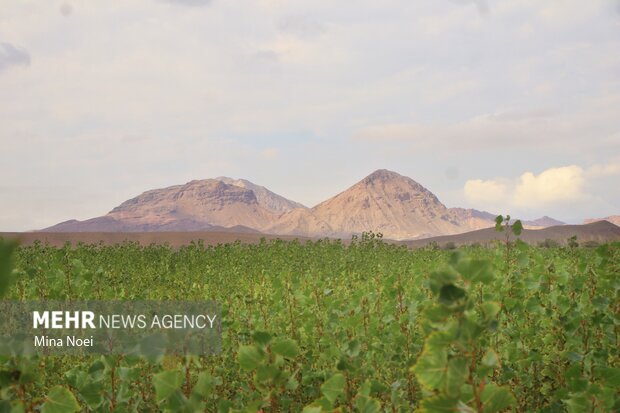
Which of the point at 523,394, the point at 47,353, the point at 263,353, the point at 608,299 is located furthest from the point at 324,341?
the point at 47,353

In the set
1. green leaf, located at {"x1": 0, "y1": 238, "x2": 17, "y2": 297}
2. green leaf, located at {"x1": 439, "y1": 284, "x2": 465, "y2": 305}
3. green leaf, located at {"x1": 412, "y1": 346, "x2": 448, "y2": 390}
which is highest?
green leaf, located at {"x1": 0, "y1": 238, "x2": 17, "y2": 297}

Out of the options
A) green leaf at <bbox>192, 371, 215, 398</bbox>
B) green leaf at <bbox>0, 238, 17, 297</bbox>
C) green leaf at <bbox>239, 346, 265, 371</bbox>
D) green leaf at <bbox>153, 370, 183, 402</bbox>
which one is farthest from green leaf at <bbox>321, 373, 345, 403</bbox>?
green leaf at <bbox>0, 238, 17, 297</bbox>

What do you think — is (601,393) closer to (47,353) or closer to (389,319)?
(389,319)

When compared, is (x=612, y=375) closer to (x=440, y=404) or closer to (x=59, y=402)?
(x=440, y=404)

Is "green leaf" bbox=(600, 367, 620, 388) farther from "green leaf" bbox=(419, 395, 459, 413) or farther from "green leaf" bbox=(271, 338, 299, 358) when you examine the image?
"green leaf" bbox=(419, 395, 459, 413)

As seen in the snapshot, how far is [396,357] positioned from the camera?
4445 millimetres

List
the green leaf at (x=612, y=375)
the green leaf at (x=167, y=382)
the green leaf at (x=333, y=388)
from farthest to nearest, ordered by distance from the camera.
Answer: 1. the green leaf at (x=612, y=375)
2. the green leaf at (x=333, y=388)
3. the green leaf at (x=167, y=382)

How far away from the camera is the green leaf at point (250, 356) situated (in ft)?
6.59

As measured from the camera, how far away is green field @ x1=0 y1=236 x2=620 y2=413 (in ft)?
4.97

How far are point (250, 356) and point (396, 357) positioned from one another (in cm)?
264

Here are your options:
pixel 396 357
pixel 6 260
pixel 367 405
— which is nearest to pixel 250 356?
pixel 367 405

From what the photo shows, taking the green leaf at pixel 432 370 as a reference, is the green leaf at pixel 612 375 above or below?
below

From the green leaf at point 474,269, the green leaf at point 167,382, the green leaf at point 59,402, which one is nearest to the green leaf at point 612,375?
the green leaf at point 474,269

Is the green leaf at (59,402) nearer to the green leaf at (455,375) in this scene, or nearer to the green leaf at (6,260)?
the green leaf at (455,375)
